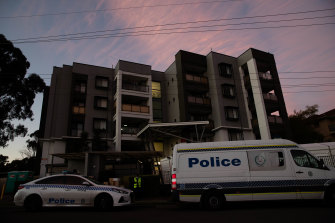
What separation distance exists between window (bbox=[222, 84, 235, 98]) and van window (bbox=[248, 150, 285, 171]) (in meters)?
19.6

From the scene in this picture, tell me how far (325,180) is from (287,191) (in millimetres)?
1625

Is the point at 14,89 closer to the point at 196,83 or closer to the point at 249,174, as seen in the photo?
the point at 196,83

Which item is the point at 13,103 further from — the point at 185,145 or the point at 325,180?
the point at 325,180

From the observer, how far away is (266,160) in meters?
8.27

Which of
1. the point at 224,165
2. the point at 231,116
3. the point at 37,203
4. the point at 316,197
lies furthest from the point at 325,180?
the point at 231,116

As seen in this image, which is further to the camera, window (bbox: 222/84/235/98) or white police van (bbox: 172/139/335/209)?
window (bbox: 222/84/235/98)

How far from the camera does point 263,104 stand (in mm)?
26703

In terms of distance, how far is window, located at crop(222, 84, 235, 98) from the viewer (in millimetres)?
27502

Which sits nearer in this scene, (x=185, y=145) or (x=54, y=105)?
(x=185, y=145)

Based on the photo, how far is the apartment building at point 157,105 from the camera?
23.6 m

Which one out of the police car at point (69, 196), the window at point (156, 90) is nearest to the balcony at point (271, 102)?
the window at point (156, 90)

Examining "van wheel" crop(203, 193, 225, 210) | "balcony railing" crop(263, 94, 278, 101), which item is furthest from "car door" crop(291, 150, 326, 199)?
"balcony railing" crop(263, 94, 278, 101)

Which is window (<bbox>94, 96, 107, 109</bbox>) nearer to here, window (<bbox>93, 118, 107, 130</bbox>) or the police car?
window (<bbox>93, 118, 107, 130</bbox>)

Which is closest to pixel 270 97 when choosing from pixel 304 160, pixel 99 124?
pixel 304 160
